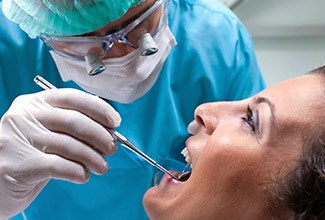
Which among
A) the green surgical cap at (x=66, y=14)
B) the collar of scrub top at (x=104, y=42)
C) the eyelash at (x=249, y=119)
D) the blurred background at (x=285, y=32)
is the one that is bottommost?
the blurred background at (x=285, y=32)

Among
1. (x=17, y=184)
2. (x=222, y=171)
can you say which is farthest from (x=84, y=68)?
(x=222, y=171)

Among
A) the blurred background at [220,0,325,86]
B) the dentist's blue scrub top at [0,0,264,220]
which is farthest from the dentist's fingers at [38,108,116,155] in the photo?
the blurred background at [220,0,325,86]

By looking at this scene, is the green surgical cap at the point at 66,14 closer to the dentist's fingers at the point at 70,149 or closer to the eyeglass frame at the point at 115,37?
the eyeglass frame at the point at 115,37

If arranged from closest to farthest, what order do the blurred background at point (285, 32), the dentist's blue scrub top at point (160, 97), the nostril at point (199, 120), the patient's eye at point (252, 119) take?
the patient's eye at point (252, 119), the nostril at point (199, 120), the dentist's blue scrub top at point (160, 97), the blurred background at point (285, 32)

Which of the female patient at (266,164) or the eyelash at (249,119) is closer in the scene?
the female patient at (266,164)

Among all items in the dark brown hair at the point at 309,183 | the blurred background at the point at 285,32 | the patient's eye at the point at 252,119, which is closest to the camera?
the dark brown hair at the point at 309,183

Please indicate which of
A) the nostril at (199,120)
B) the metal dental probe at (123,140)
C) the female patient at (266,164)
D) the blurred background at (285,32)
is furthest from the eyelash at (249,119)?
the blurred background at (285,32)

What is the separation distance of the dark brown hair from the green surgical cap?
49 cm

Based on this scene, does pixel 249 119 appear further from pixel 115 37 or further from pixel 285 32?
pixel 285 32

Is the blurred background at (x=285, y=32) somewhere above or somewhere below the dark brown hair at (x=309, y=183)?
below

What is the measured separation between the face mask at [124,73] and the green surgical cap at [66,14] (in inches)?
4.3

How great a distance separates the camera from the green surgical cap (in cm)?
102

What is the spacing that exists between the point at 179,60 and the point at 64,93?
0.45 m

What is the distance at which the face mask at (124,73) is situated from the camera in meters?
1.16
